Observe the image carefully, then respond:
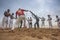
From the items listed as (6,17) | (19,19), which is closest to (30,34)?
(19,19)

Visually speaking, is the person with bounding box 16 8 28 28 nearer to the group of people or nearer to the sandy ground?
the group of people

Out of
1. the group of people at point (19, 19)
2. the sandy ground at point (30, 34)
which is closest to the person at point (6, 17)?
the group of people at point (19, 19)

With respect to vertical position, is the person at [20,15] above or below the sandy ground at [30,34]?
above

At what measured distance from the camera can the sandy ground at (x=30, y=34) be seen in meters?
3.16

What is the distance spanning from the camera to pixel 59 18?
3.42 metres

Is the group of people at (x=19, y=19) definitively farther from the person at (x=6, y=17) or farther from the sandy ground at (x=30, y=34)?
the sandy ground at (x=30, y=34)

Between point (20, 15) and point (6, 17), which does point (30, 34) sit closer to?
point (20, 15)

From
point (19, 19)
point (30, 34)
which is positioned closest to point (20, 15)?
point (19, 19)

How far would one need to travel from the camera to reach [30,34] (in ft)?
10.5

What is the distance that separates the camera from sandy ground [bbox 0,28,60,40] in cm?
316

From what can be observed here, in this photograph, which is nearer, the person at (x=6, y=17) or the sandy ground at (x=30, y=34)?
the sandy ground at (x=30, y=34)

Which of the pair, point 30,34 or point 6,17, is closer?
point 30,34

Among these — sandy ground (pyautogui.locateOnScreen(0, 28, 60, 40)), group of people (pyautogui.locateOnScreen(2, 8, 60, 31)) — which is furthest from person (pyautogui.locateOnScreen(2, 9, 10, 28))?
sandy ground (pyautogui.locateOnScreen(0, 28, 60, 40))

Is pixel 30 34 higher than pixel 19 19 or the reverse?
the reverse
